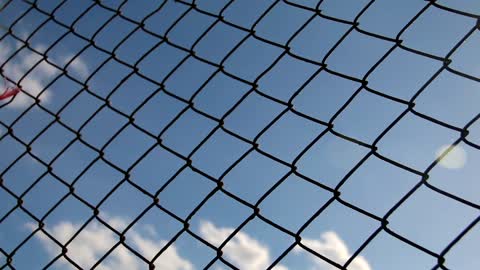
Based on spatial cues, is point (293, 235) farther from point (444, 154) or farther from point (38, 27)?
point (38, 27)

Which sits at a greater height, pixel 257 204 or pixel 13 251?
pixel 257 204

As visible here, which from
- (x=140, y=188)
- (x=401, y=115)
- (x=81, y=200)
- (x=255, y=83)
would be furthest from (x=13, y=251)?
(x=401, y=115)

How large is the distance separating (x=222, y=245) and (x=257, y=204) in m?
0.18

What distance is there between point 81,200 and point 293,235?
1011mm

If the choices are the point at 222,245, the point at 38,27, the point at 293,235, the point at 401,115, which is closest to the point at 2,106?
the point at 38,27

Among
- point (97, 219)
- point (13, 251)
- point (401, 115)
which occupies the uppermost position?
point (401, 115)

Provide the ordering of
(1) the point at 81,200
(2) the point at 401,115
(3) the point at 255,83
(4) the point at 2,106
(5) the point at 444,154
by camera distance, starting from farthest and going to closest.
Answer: (4) the point at 2,106 → (1) the point at 81,200 → (3) the point at 255,83 → (2) the point at 401,115 → (5) the point at 444,154

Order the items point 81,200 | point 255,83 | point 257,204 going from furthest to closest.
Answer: point 81,200 → point 255,83 → point 257,204

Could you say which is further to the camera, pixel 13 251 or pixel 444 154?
pixel 13 251

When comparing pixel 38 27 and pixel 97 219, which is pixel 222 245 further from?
pixel 38 27

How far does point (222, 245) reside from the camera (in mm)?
2094

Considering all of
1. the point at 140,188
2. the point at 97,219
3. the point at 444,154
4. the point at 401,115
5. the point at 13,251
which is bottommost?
the point at 13,251

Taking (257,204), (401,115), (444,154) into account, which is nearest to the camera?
(444,154)

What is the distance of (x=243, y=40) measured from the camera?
8.11ft
